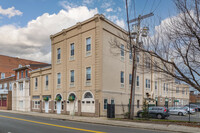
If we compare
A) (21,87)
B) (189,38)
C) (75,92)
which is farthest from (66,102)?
(189,38)

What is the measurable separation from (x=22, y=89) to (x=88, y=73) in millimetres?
19636

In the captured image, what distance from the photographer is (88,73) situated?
25.5 metres

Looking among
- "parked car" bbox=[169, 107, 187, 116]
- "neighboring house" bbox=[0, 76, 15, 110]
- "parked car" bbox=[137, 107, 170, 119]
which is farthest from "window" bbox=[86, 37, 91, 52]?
"neighboring house" bbox=[0, 76, 15, 110]

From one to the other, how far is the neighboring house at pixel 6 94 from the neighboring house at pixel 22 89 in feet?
3.80

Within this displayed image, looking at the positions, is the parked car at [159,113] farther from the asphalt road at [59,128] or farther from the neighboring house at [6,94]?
the neighboring house at [6,94]

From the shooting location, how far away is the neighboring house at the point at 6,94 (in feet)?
138

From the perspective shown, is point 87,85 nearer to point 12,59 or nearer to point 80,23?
point 80,23

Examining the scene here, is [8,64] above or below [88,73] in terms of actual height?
above

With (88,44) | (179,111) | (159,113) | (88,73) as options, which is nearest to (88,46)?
(88,44)

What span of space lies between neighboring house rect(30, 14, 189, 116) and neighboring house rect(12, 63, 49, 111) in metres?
→ 4.99

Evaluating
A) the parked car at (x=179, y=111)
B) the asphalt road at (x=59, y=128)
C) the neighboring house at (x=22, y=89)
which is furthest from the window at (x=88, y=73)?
the parked car at (x=179, y=111)

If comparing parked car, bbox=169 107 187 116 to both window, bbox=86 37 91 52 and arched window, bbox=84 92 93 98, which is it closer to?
arched window, bbox=84 92 93 98

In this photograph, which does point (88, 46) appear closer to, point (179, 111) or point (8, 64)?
point (179, 111)

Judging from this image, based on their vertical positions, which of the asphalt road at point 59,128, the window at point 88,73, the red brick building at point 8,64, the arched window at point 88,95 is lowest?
the asphalt road at point 59,128
